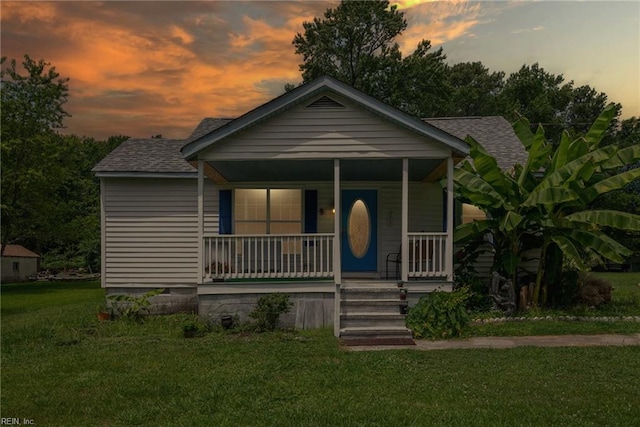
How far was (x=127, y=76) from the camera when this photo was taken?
1455 cm

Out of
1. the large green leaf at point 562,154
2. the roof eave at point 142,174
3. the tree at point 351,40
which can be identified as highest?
the tree at point 351,40

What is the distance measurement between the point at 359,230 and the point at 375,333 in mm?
4250

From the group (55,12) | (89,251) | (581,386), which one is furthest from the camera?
(89,251)

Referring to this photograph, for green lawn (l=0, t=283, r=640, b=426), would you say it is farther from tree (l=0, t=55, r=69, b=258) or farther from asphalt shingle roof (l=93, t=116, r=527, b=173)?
tree (l=0, t=55, r=69, b=258)

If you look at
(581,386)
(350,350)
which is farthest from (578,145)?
(350,350)

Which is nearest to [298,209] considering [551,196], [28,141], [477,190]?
[477,190]

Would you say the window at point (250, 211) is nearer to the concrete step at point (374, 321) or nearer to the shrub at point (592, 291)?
the concrete step at point (374, 321)

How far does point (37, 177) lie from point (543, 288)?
2492 centimetres

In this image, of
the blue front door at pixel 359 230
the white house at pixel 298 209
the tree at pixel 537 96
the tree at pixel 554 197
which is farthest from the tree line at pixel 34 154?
the tree at pixel 537 96

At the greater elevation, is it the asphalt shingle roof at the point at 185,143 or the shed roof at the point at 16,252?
the asphalt shingle roof at the point at 185,143

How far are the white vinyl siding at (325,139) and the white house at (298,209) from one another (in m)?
0.02

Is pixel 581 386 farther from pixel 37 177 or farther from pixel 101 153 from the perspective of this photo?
pixel 101 153

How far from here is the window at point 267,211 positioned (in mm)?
12789

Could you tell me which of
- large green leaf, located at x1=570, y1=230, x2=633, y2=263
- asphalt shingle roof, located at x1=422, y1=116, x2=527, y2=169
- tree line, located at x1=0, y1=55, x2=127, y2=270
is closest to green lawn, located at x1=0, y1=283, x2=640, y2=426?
large green leaf, located at x1=570, y1=230, x2=633, y2=263
